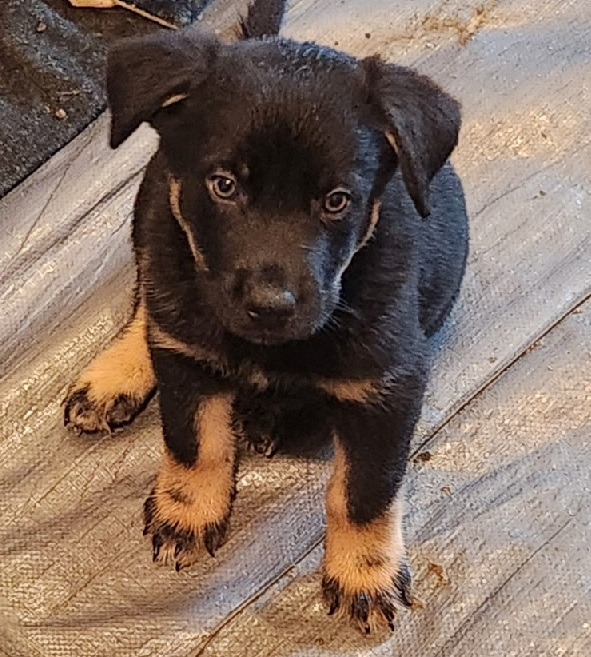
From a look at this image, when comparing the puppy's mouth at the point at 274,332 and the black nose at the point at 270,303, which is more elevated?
the black nose at the point at 270,303

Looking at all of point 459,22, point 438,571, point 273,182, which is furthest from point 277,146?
point 459,22

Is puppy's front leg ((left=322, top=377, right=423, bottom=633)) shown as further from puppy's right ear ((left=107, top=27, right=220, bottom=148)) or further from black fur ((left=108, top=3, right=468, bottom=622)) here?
puppy's right ear ((left=107, top=27, right=220, bottom=148))

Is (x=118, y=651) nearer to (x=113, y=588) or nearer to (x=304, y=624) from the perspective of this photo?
(x=113, y=588)

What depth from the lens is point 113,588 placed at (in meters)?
2.12

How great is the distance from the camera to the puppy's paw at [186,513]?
2.09m

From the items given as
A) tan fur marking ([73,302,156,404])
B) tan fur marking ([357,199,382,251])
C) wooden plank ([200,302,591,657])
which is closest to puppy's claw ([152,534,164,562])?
wooden plank ([200,302,591,657])

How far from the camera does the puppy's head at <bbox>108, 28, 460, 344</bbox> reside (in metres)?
1.57

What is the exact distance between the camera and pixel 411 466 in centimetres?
224

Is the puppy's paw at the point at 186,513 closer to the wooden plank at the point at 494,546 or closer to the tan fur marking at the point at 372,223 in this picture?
the wooden plank at the point at 494,546

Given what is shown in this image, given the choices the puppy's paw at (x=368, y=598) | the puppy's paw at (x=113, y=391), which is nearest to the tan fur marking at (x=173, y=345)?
the puppy's paw at (x=113, y=391)

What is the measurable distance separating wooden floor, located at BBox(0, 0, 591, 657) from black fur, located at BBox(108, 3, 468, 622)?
13.0 inches

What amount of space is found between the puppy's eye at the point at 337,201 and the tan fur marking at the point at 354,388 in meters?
0.30

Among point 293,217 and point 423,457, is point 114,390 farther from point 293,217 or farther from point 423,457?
point 293,217

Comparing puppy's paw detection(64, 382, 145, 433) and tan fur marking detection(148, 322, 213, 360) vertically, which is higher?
tan fur marking detection(148, 322, 213, 360)
